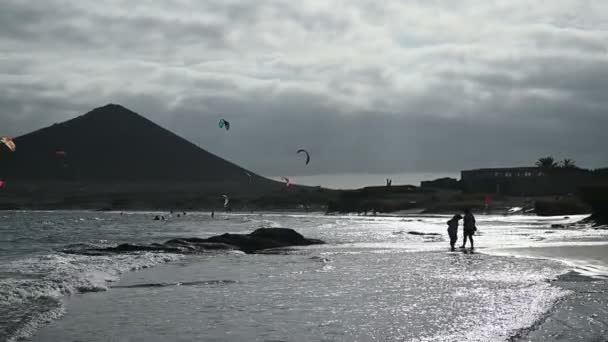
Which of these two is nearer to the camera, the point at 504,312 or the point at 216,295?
the point at 504,312

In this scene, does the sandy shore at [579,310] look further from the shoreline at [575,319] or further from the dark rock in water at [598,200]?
the dark rock in water at [598,200]

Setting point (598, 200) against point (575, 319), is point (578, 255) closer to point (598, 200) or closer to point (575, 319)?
point (575, 319)

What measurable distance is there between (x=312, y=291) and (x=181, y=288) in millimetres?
2826

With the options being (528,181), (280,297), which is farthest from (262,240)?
(528,181)

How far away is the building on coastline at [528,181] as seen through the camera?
11069cm

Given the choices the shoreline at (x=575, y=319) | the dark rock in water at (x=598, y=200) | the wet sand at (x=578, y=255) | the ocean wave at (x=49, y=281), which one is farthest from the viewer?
the dark rock in water at (x=598, y=200)

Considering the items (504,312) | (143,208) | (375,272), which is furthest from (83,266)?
(143,208)

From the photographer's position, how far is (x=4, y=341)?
10.6m

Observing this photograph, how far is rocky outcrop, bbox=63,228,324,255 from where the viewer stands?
27250 millimetres

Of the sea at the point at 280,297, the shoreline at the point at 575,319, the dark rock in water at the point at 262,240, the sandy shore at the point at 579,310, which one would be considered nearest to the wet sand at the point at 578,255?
the sandy shore at the point at 579,310

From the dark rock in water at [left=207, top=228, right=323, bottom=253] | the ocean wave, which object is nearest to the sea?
the ocean wave

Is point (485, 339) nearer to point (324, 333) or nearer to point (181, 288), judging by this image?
point (324, 333)

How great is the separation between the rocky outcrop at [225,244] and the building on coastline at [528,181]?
80.1 metres

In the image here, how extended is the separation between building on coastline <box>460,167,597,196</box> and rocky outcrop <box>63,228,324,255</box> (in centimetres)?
8014
